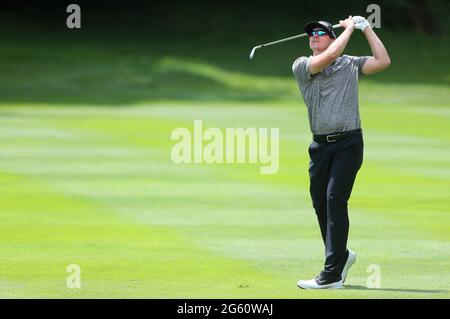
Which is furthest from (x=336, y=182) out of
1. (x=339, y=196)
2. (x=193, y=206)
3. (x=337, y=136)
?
(x=193, y=206)

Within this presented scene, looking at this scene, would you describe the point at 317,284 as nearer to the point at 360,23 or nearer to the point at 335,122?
the point at 335,122

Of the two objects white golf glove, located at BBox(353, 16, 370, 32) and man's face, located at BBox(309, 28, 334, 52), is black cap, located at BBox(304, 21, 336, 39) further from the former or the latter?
white golf glove, located at BBox(353, 16, 370, 32)

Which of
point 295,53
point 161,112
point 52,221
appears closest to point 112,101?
point 161,112

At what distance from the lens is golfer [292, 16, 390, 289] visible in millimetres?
9414

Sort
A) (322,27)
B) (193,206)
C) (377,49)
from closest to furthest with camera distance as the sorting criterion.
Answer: (377,49) < (322,27) < (193,206)

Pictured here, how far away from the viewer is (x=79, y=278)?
9.70 m

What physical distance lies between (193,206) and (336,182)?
5383mm

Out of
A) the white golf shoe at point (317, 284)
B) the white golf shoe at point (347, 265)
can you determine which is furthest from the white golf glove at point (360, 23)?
the white golf shoe at point (317, 284)

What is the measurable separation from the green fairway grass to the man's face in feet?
6.11

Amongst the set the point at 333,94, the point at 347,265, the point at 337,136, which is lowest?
the point at 347,265

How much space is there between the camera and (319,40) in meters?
9.54

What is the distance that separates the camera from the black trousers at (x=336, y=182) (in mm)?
9445

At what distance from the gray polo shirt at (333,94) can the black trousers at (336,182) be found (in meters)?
0.14

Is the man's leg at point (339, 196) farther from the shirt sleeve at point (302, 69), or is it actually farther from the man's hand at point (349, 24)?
the man's hand at point (349, 24)
